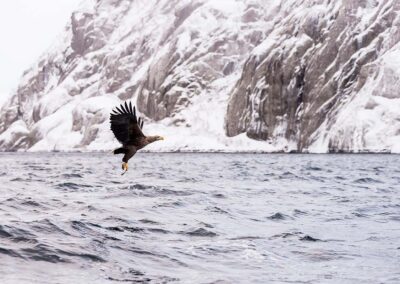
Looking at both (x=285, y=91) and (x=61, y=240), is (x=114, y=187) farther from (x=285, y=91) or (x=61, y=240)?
(x=285, y=91)

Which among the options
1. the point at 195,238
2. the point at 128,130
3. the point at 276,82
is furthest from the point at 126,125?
the point at 276,82

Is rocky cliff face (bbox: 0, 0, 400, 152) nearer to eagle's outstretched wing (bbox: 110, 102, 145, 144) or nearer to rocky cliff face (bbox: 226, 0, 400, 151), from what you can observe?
rocky cliff face (bbox: 226, 0, 400, 151)

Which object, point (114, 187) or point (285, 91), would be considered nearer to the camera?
point (114, 187)

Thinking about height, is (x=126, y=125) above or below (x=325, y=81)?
below

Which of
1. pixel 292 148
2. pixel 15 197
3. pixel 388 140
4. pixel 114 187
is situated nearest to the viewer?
pixel 15 197

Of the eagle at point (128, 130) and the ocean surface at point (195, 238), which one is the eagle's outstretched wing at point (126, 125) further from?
the ocean surface at point (195, 238)

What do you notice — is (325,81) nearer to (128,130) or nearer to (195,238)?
(128,130)

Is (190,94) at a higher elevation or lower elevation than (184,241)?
higher

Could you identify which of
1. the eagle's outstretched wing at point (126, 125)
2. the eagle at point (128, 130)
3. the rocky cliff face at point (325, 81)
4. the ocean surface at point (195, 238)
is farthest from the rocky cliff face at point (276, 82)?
the eagle's outstretched wing at point (126, 125)

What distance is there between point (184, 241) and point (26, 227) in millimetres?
3922

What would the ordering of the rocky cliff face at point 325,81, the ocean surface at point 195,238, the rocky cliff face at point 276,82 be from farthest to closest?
the rocky cliff face at point 276,82, the rocky cliff face at point 325,81, the ocean surface at point 195,238

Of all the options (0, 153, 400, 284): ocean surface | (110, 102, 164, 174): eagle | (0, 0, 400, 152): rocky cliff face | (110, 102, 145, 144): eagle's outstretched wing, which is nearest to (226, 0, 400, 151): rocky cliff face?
(0, 0, 400, 152): rocky cliff face

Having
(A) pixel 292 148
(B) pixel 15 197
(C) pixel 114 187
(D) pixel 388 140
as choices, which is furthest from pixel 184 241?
(A) pixel 292 148

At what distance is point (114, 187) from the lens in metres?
31.3
